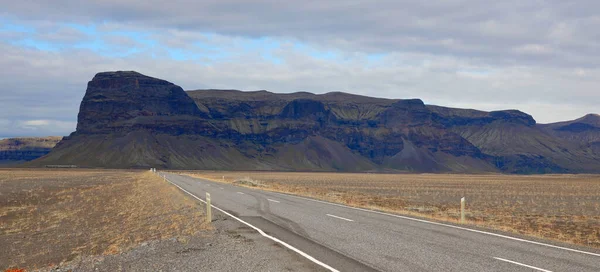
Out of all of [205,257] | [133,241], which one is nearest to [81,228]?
[133,241]

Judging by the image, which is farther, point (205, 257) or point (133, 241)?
point (133, 241)

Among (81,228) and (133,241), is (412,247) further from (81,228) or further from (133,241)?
(81,228)

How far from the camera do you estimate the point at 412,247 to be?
13.5 meters

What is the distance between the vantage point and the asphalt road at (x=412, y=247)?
11.4 meters

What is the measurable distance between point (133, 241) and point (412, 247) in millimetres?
9359

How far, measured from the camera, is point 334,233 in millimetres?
16156

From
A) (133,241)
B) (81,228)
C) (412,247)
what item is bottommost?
(81,228)

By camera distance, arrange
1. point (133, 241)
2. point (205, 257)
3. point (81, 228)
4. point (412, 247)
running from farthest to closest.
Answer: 1. point (81, 228)
2. point (133, 241)
3. point (412, 247)
4. point (205, 257)

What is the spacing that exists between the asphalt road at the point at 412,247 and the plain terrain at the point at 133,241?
1.05 metres

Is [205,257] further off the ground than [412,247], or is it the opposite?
[412,247]

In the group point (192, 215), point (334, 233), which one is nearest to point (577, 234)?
point (334, 233)

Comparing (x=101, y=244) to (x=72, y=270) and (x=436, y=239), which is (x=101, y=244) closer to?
(x=72, y=270)

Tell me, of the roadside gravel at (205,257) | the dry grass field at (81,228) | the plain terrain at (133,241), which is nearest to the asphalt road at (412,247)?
the roadside gravel at (205,257)

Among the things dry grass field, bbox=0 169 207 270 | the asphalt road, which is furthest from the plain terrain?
the asphalt road
